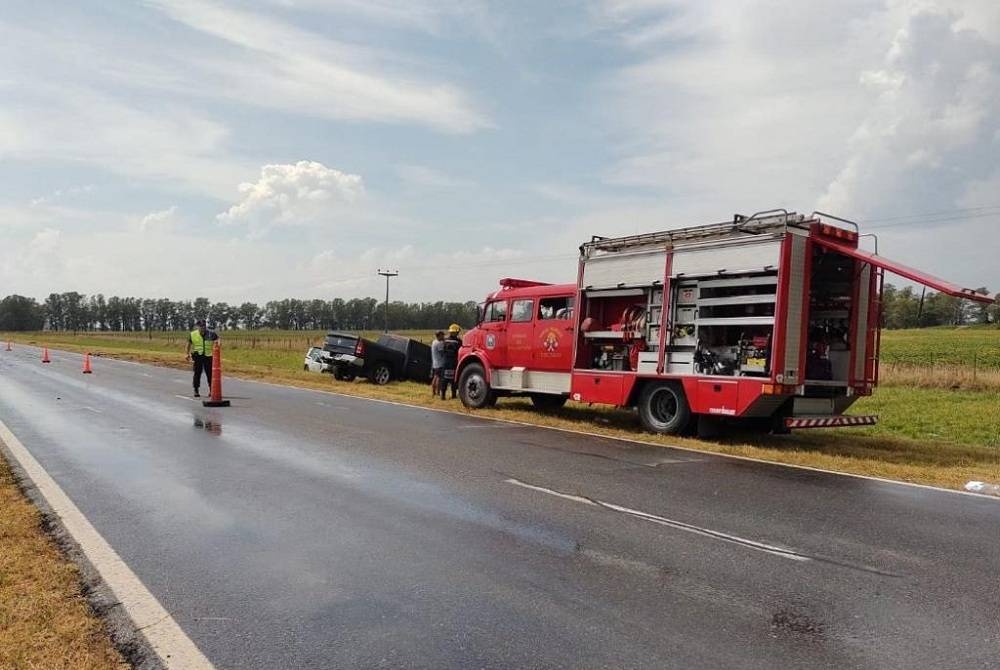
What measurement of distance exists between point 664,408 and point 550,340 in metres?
2.97

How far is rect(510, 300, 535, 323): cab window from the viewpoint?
1549 centimetres

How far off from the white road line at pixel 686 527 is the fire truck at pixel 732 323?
15.1ft

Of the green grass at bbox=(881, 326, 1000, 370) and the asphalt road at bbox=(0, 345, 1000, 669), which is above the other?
the green grass at bbox=(881, 326, 1000, 370)

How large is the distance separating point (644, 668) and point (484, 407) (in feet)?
41.7

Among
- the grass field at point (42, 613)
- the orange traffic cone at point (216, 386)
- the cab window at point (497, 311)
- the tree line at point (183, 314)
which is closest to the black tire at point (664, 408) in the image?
the cab window at point (497, 311)

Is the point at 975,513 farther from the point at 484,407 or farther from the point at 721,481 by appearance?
the point at 484,407

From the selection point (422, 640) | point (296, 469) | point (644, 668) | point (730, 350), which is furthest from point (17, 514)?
point (730, 350)

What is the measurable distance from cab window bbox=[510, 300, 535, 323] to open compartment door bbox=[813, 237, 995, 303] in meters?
5.87

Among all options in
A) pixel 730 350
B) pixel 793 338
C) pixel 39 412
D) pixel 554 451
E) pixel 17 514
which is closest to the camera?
pixel 17 514

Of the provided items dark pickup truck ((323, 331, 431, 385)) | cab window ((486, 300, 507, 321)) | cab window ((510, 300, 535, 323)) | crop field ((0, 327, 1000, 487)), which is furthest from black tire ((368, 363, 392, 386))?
cab window ((510, 300, 535, 323))

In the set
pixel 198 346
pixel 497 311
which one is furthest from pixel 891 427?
pixel 198 346

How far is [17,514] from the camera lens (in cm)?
629

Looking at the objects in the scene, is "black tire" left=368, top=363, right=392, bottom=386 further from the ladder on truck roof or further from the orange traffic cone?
the ladder on truck roof

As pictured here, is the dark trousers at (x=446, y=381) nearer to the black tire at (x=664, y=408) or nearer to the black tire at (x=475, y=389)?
the black tire at (x=475, y=389)
